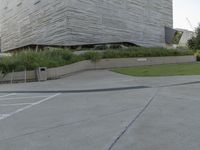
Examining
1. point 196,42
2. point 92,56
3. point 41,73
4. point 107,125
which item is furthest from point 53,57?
point 196,42

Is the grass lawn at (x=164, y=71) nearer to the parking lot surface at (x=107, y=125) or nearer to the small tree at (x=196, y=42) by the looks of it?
the parking lot surface at (x=107, y=125)

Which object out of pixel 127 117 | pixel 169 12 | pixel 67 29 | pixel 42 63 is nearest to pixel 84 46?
pixel 67 29

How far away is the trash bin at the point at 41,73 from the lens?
2019 cm

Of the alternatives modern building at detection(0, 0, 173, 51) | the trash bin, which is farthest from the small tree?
the trash bin

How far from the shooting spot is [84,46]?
39469 mm

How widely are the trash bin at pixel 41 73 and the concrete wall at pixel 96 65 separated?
444 mm

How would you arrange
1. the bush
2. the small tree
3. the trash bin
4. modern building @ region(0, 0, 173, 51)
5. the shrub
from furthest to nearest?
the small tree, modern building @ region(0, 0, 173, 51), the shrub, the bush, the trash bin

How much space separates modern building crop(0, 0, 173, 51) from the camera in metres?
37.8

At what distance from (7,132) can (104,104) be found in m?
3.64

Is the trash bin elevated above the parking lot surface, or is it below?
above

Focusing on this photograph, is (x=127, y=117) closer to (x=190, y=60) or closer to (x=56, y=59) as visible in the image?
(x=56, y=59)

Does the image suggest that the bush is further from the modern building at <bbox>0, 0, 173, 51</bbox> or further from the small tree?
the small tree

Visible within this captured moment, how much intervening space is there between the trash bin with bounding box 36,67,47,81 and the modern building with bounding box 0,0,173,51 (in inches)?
664

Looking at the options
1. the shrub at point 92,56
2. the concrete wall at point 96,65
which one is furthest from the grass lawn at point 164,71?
the shrub at point 92,56
